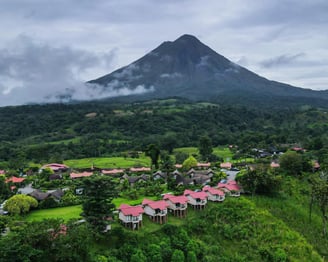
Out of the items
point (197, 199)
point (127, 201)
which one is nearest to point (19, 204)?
point (127, 201)

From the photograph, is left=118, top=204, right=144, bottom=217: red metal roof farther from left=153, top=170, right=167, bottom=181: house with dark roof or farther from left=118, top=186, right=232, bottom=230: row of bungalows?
left=153, top=170, right=167, bottom=181: house with dark roof

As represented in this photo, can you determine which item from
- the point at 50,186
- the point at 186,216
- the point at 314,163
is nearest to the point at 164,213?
the point at 186,216

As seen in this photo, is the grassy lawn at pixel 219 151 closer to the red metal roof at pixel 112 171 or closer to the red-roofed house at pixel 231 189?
the red metal roof at pixel 112 171

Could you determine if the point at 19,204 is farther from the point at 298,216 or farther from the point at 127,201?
the point at 298,216

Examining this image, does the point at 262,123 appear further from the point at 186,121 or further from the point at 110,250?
the point at 110,250

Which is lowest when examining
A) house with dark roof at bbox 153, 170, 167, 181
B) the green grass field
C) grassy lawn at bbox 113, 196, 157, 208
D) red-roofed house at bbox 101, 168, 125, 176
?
red-roofed house at bbox 101, 168, 125, 176

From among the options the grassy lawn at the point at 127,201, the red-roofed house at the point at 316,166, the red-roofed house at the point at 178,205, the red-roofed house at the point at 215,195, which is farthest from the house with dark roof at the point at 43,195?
the red-roofed house at the point at 316,166

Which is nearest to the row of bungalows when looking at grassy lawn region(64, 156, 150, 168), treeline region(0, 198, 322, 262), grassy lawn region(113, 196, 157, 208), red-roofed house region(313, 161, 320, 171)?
treeline region(0, 198, 322, 262)
